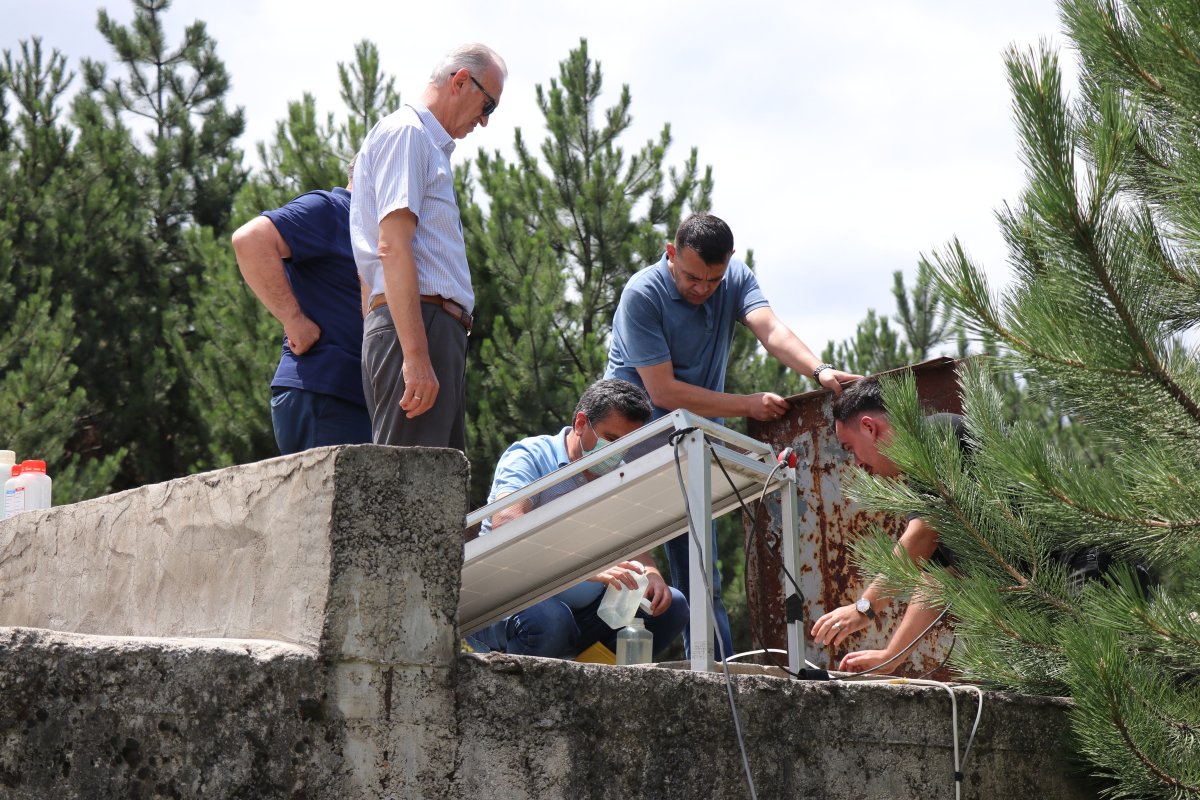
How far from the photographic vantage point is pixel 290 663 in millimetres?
1870

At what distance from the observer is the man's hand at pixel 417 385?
2.70m

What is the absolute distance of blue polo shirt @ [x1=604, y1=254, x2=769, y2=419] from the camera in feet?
13.2

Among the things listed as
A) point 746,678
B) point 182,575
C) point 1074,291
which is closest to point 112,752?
point 182,575

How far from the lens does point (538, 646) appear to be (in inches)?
145

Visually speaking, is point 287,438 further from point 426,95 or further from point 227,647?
point 227,647

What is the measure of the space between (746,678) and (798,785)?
237 millimetres

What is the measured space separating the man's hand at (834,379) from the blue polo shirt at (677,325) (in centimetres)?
45

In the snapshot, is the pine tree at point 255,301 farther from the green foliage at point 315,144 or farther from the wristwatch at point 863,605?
the wristwatch at point 863,605

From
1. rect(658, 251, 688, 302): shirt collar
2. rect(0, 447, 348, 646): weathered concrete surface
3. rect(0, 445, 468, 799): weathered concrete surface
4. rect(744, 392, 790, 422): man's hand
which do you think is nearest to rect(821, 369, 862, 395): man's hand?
rect(744, 392, 790, 422): man's hand

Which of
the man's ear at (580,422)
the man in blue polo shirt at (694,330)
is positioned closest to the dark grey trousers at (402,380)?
the man's ear at (580,422)

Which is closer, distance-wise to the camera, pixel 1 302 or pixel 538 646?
pixel 538 646


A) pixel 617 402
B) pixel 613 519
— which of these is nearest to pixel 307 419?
pixel 613 519

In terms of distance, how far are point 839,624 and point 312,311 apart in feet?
5.46

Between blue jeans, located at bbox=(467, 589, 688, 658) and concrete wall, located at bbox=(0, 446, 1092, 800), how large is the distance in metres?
1.39
